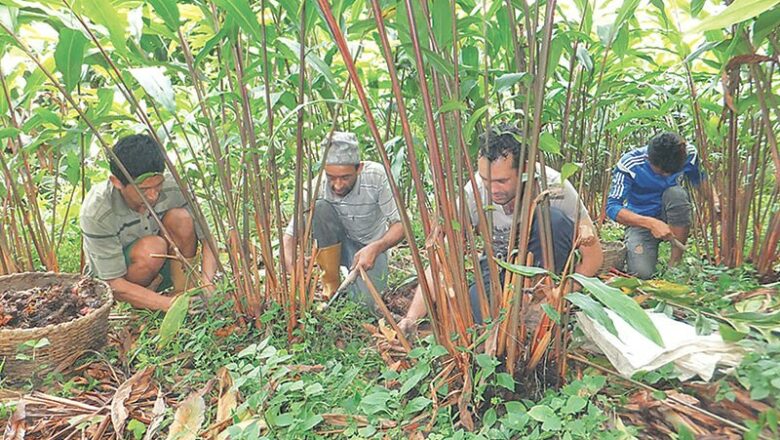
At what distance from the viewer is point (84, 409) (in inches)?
46.4

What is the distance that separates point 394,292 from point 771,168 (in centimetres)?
164

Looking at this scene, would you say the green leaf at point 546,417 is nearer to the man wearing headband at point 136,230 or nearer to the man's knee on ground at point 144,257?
the man wearing headband at point 136,230

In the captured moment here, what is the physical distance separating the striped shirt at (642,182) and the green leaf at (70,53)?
1864 millimetres

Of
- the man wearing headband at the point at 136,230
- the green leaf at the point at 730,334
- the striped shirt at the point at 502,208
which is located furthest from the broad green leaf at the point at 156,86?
the green leaf at the point at 730,334

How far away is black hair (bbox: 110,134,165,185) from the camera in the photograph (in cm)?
150

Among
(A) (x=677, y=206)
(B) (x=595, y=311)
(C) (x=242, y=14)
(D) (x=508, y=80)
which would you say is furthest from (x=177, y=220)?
(A) (x=677, y=206)

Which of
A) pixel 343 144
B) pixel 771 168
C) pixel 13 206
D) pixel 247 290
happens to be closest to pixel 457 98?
pixel 247 290

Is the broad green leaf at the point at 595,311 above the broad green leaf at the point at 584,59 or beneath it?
beneath

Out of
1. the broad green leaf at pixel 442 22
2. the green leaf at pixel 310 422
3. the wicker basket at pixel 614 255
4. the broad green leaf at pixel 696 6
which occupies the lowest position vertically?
the wicker basket at pixel 614 255

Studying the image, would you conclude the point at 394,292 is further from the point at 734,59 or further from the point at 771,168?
the point at 771,168

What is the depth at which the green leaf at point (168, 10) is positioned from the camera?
0.98 meters

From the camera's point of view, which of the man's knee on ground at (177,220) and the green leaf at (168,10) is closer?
the green leaf at (168,10)

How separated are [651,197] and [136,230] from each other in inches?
73.4

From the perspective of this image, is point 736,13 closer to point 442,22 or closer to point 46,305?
point 442,22
